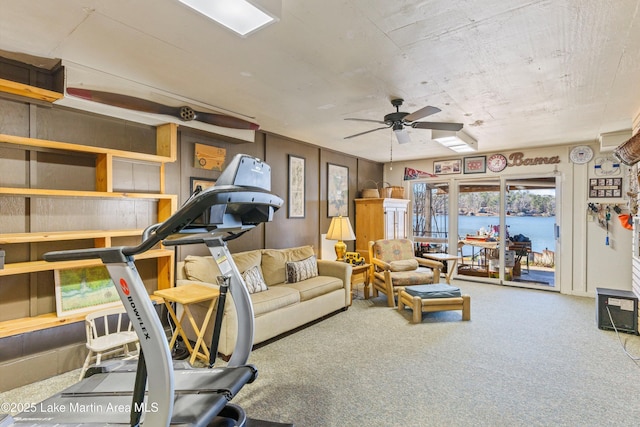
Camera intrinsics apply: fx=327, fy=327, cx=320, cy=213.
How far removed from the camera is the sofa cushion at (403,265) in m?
5.07

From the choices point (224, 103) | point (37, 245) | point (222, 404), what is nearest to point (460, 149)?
point (224, 103)

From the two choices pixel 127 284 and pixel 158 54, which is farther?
pixel 158 54

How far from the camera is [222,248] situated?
194cm

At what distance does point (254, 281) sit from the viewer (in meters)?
3.62

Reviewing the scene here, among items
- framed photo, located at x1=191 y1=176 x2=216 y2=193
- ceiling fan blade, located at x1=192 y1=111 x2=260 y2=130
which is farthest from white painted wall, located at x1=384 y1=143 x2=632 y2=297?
framed photo, located at x1=191 y1=176 x2=216 y2=193

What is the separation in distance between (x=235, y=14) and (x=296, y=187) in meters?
3.48

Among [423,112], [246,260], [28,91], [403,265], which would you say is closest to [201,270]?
[246,260]

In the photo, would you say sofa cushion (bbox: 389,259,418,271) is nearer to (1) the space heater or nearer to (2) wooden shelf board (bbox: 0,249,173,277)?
(1) the space heater

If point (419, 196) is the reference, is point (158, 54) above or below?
above

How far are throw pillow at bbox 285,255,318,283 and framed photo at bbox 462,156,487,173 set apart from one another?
3.86 metres

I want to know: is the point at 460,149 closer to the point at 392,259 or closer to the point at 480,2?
the point at 392,259

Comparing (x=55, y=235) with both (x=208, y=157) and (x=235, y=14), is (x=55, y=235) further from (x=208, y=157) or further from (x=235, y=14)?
(x=235, y=14)

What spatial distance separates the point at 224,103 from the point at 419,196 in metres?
4.94

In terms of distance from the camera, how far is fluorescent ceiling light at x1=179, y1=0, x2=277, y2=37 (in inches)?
67.2
